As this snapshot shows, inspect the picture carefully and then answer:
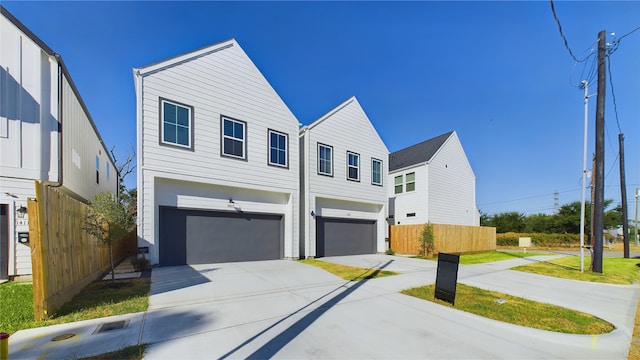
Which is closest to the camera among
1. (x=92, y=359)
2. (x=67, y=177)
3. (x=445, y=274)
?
(x=92, y=359)

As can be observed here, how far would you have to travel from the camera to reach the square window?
20.8 metres

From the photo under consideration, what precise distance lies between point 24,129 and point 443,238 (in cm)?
1918

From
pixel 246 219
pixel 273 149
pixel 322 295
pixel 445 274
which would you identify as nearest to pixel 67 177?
pixel 246 219

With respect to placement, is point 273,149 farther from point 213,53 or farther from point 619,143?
point 619,143

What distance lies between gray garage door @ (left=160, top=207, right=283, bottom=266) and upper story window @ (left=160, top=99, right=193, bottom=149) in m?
2.52

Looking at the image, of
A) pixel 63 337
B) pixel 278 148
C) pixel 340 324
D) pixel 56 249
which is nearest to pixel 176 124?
pixel 278 148

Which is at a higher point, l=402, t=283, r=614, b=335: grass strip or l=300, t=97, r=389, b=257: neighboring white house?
l=300, t=97, r=389, b=257: neighboring white house

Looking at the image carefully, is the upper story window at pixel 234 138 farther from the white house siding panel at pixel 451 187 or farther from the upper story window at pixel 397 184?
the upper story window at pixel 397 184

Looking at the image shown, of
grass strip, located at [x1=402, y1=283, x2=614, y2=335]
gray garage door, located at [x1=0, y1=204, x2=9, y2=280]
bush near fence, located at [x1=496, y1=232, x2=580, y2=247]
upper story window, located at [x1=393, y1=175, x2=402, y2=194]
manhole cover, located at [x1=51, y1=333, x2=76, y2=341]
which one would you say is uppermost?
upper story window, located at [x1=393, y1=175, x2=402, y2=194]

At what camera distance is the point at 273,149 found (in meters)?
13.4

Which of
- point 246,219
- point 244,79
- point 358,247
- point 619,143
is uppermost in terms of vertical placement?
point 244,79

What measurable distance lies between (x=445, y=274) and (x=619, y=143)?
22.6 m

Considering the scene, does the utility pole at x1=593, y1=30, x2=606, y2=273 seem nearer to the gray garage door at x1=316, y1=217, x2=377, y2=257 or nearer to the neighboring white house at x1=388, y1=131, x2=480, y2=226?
the neighboring white house at x1=388, y1=131, x2=480, y2=226

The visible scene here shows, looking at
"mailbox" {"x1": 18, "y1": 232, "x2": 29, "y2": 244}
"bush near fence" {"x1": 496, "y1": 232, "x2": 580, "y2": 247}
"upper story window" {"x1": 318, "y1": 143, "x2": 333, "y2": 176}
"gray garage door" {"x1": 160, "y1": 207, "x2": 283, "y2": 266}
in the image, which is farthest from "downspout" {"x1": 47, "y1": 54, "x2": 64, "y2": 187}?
"bush near fence" {"x1": 496, "y1": 232, "x2": 580, "y2": 247}
